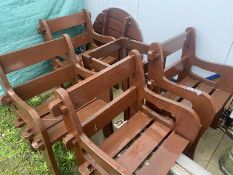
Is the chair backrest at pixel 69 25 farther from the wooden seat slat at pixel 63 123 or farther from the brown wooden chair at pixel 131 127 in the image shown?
the brown wooden chair at pixel 131 127

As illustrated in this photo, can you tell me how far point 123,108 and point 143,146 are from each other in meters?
0.30

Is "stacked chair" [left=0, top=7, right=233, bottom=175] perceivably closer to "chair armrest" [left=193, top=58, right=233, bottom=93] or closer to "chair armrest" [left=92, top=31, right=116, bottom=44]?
"chair armrest" [left=193, top=58, right=233, bottom=93]

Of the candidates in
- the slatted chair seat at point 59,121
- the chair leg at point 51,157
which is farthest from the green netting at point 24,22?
the chair leg at point 51,157

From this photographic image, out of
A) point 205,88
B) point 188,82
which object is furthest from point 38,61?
point 205,88

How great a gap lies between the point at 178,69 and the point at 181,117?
875 millimetres

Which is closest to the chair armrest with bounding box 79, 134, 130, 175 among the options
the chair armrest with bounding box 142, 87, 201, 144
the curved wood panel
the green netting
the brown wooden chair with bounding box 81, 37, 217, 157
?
the chair armrest with bounding box 142, 87, 201, 144

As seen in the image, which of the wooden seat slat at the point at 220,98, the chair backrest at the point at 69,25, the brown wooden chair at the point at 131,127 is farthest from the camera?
the chair backrest at the point at 69,25

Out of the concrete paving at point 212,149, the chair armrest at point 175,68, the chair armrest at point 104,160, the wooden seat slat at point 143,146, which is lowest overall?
the concrete paving at point 212,149

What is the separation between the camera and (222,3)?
1.85m

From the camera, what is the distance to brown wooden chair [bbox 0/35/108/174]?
1.50m

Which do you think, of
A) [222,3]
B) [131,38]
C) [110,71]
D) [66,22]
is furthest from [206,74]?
[66,22]

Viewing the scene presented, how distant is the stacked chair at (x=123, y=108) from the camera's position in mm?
1238

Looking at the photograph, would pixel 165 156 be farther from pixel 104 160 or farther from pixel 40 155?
pixel 40 155

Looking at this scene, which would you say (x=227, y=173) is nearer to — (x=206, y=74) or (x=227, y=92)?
(x=227, y=92)
